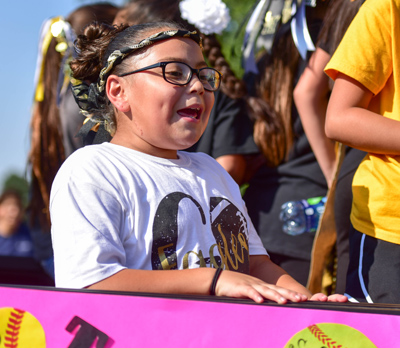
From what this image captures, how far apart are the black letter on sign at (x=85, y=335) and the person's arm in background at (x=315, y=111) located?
1.81m

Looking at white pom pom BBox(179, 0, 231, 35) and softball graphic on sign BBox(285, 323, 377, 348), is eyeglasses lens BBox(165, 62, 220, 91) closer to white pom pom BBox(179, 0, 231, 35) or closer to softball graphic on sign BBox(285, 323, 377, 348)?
softball graphic on sign BBox(285, 323, 377, 348)

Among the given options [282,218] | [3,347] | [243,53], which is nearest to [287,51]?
[243,53]

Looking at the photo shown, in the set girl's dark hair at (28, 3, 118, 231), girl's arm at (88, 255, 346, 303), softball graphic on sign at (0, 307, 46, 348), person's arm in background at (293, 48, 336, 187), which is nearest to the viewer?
softball graphic on sign at (0, 307, 46, 348)

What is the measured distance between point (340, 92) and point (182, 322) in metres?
1.17

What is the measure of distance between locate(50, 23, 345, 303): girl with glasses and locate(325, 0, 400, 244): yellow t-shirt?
0.40 meters

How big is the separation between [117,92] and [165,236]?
0.58 meters

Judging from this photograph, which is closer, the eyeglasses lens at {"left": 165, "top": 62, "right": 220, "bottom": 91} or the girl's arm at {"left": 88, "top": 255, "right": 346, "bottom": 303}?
the girl's arm at {"left": 88, "top": 255, "right": 346, "bottom": 303}

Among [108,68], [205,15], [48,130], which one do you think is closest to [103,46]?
[108,68]

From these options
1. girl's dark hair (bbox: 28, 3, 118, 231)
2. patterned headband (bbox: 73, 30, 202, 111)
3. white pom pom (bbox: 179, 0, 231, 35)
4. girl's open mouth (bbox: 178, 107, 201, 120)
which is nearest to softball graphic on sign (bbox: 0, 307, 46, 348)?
girl's open mouth (bbox: 178, 107, 201, 120)

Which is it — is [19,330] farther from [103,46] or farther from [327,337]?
[103,46]

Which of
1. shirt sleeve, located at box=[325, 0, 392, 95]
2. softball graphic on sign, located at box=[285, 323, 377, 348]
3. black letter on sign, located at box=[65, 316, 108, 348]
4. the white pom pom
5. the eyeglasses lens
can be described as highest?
the white pom pom

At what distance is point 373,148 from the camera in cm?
206

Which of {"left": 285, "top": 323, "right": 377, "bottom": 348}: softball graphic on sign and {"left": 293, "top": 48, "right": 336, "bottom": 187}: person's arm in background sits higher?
{"left": 293, "top": 48, "right": 336, "bottom": 187}: person's arm in background

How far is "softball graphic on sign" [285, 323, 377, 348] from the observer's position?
1229mm
